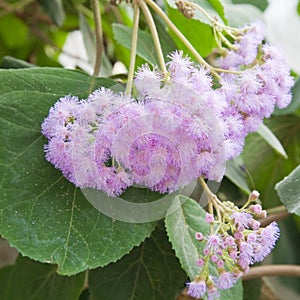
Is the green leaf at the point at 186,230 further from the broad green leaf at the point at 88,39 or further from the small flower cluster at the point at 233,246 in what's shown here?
the broad green leaf at the point at 88,39

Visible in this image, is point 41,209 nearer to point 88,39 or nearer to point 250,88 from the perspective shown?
point 250,88

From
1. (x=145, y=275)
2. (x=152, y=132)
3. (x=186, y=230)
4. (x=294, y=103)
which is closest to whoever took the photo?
(x=152, y=132)

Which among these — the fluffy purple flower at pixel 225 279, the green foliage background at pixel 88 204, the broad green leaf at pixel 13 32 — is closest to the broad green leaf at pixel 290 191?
the green foliage background at pixel 88 204

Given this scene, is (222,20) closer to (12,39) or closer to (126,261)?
(126,261)

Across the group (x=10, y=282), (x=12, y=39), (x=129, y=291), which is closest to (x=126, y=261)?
(x=129, y=291)

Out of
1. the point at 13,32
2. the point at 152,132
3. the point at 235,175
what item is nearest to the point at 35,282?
the point at 235,175
